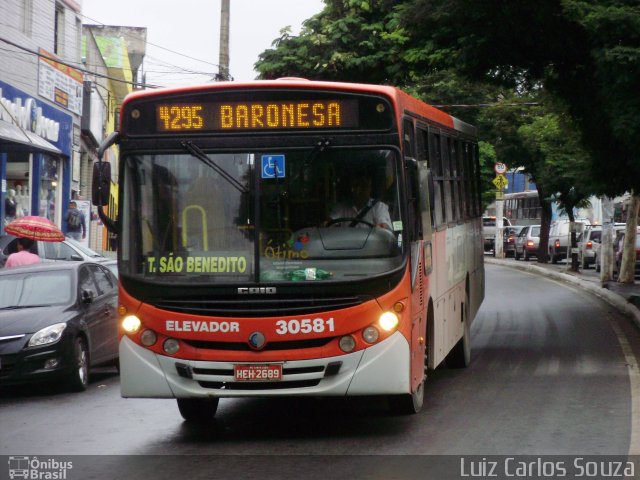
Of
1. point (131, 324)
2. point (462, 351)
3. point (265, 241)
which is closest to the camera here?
point (265, 241)

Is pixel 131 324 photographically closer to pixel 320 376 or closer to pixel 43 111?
pixel 320 376

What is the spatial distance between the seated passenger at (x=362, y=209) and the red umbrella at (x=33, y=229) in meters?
9.48

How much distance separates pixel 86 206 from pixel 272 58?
10.1m

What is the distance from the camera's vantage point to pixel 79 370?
1395 centimetres

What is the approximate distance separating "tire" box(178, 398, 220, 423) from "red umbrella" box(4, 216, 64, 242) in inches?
312

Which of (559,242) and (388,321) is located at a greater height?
(559,242)

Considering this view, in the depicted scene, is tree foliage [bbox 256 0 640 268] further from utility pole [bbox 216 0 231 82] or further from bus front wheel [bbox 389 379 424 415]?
bus front wheel [bbox 389 379 424 415]

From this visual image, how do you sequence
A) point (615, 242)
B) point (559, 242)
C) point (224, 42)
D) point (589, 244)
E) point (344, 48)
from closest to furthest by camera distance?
point (344, 48)
point (224, 42)
point (615, 242)
point (589, 244)
point (559, 242)

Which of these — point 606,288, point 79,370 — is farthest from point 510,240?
point 79,370

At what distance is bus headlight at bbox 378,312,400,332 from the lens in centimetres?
962

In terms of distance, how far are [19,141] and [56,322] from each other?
13959 millimetres

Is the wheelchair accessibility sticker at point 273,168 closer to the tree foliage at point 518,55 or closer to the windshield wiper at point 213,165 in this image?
the windshield wiper at point 213,165

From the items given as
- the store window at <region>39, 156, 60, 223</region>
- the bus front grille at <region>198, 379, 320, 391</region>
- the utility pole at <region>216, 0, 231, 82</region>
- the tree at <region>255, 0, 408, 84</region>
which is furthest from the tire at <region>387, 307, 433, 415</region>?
the store window at <region>39, 156, 60, 223</region>

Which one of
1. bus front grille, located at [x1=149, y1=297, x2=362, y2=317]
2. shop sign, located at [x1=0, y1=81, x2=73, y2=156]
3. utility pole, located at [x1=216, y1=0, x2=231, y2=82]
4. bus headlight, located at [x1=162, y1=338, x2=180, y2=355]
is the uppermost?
utility pole, located at [x1=216, y1=0, x2=231, y2=82]
